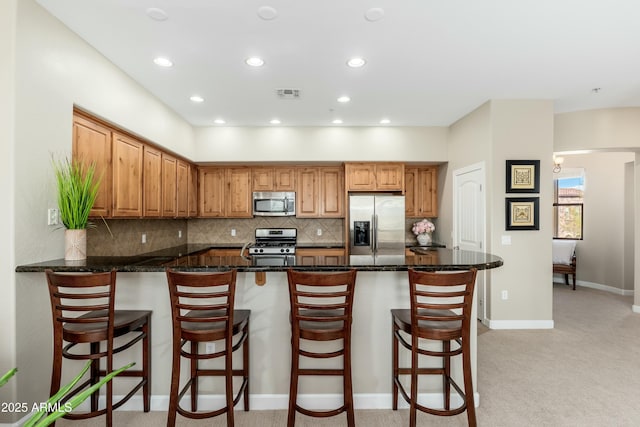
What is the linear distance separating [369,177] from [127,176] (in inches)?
131

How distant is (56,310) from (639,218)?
6.60 meters

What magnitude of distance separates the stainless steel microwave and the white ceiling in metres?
1.65

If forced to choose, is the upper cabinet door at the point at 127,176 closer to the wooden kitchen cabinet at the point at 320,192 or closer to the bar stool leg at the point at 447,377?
the wooden kitchen cabinet at the point at 320,192

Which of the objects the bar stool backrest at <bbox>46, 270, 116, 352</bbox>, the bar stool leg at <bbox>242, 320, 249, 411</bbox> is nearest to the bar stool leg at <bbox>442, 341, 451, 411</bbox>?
the bar stool leg at <bbox>242, 320, 249, 411</bbox>

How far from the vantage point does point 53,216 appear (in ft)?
7.75

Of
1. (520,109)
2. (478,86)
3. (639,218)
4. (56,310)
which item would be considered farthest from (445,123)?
(56,310)

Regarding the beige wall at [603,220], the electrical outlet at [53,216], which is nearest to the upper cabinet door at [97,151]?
the electrical outlet at [53,216]

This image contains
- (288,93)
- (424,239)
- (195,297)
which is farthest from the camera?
(424,239)

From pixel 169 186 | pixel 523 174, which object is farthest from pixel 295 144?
pixel 523 174

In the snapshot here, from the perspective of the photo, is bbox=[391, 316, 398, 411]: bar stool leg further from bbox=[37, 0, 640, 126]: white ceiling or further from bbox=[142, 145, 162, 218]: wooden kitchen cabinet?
bbox=[142, 145, 162, 218]: wooden kitchen cabinet

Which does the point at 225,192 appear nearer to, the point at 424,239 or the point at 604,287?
the point at 424,239

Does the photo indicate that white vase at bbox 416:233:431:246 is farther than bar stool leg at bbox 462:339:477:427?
Yes

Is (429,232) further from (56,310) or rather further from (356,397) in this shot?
(56,310)

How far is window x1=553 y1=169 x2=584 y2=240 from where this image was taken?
6.53 meters
